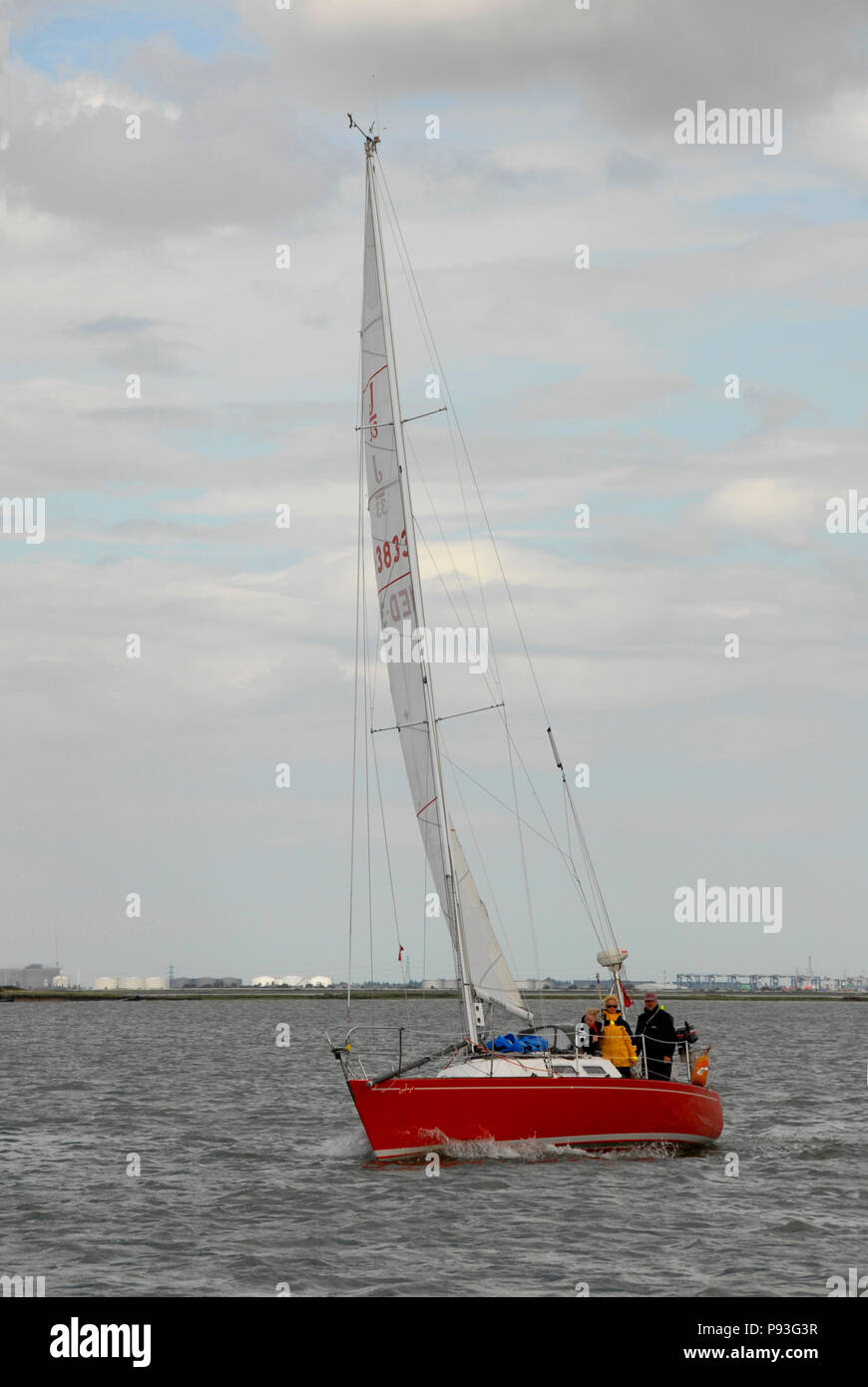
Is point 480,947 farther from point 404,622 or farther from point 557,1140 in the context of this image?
point 404,622

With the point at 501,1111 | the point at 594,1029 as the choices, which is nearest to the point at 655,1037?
the point at 594,1029

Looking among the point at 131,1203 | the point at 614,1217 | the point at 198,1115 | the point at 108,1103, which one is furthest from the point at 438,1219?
the point at 108,1103

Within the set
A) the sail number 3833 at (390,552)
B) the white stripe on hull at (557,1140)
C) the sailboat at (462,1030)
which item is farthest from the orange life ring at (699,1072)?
the sail number 3833 at (390,552)

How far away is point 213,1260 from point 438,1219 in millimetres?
3619

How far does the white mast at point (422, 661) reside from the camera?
82.7ft

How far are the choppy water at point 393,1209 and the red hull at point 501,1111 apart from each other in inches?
18.4

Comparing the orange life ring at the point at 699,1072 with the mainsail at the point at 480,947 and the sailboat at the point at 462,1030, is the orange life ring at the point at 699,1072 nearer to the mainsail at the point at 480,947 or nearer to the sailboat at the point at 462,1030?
the sailboat at the point at 462,1030

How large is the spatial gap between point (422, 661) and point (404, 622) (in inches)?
33.8

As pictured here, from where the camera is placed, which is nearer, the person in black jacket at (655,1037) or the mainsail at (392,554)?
the mainsail at (392,554)

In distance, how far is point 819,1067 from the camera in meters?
55.9

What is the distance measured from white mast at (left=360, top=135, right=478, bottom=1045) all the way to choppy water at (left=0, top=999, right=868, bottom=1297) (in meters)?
3.11

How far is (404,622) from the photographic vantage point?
26.1 metres

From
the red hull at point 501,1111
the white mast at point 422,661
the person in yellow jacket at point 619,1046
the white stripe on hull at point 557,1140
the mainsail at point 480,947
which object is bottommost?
the white stripe on hull at point 557,1140
